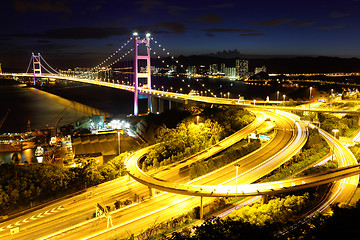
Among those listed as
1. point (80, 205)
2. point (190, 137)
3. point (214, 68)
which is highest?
point (214, 68)

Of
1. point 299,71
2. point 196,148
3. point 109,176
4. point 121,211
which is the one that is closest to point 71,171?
point 109,176

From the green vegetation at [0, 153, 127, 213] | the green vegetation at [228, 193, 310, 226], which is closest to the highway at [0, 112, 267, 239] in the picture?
the green vegetation at [0, 153, 127, 213]

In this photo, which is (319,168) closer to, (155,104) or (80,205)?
(80,205)

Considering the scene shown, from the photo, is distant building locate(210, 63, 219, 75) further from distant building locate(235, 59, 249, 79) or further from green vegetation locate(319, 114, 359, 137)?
green vegetation locate(319, 114, 359, 137)

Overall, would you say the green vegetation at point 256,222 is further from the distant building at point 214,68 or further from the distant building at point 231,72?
the distant building at point 214,68

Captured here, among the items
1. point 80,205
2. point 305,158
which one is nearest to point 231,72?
point 305,158

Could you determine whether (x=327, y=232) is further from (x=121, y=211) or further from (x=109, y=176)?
A: (x=109, y=176)

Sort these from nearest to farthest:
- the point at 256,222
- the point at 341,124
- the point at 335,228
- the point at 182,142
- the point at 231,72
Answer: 1. the point at 335,228
2. the point at 256,222
3. the point at 182,142
4. the point at 341,124
5. the point at 231,72
